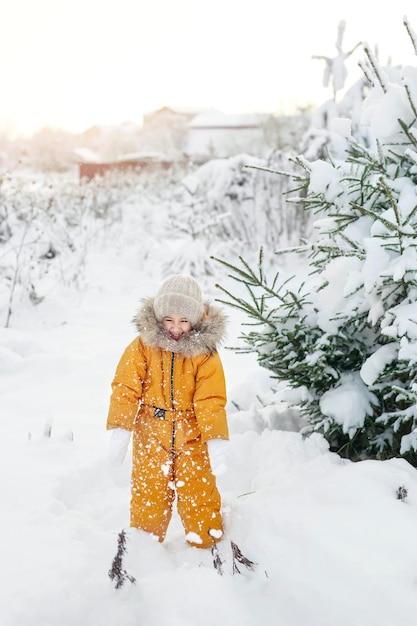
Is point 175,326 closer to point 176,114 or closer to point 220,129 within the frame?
point 220,129

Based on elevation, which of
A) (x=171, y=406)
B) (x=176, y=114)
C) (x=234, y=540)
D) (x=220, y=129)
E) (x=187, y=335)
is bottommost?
(x=234, y=540)

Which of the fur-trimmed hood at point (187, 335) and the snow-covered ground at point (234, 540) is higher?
the fur-trimmed hood at point (187, 335)

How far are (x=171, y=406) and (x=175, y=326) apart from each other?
15.2 inches

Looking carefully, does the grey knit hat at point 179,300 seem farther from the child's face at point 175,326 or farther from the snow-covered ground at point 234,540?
the snow-covered ground at point 234,540

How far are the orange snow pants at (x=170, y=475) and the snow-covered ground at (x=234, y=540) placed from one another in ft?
Answer: 0.41

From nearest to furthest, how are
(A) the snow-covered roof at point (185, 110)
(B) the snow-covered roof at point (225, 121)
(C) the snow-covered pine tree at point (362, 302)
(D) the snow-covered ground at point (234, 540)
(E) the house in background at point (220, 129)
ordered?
(D) the snow-covered ground at point (234, 540) < (C) the snow-covered pine tree at point (362, 302) < (E) the house in background at point (220, 129) < (B) the snow-covered roof at point (225, 121) < (A) the snow-covered roof at point (185, 110)

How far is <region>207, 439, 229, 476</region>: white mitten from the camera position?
233cm

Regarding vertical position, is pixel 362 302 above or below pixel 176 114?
below

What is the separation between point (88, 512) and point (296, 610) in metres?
1.26

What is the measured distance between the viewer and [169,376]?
250 cm

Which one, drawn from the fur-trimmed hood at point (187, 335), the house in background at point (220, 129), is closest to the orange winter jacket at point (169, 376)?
the fur-trimmed hood at point (187, 335)

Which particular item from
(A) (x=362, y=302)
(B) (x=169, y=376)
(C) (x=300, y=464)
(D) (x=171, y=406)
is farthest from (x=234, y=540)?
(A) (x=362, y=302)

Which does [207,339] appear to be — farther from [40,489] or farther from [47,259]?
[47,259]

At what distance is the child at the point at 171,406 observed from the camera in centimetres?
244
